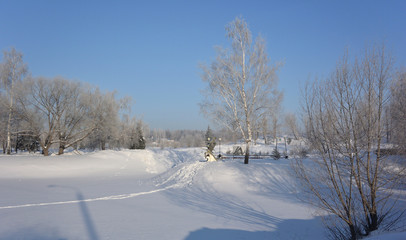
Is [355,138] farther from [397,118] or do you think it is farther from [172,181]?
[172,181]

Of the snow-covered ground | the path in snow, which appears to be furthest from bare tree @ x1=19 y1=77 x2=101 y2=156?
the path in snow

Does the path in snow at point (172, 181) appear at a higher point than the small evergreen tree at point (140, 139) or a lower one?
lower

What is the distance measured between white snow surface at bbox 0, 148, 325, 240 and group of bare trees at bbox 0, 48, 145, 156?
7416 millimetres

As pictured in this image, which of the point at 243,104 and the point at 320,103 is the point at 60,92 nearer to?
the point at 243,104

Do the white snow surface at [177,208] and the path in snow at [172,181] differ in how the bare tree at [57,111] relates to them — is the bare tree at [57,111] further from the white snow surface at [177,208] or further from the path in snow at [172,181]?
the path in snow at [172,181]

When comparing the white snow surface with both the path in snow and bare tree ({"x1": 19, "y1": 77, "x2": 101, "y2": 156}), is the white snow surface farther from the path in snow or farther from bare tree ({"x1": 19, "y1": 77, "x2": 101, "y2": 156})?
bare tree ({"x1": 19, "y1": 77, "x2": 101, "y2": 156})

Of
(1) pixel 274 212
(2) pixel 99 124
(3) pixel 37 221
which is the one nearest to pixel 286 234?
(1) pixel 274 212

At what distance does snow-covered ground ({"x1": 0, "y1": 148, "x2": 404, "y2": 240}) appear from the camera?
6527 mm

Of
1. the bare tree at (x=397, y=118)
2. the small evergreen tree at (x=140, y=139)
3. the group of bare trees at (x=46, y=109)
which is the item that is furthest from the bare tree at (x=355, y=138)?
the small evergreen tree at (x=140, y=139)

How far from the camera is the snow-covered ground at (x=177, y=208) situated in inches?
257

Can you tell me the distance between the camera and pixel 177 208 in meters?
9.19

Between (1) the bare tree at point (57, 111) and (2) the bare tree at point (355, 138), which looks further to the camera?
(1) the bare tree at point (57, 111)

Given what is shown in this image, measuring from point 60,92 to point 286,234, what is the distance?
23593mm

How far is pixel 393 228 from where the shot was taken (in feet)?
17.3
